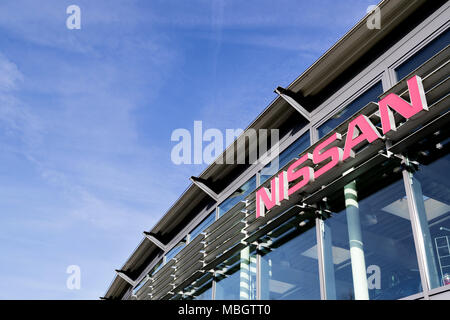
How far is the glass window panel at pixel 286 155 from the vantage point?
435 inches

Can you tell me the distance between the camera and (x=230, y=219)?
1223 centimetres

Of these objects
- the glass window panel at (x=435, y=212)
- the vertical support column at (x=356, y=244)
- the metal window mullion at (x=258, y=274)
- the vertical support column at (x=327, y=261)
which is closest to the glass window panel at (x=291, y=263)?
the metal window mullion at (x=258, y=274)

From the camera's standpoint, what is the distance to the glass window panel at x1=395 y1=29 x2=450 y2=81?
796 cm

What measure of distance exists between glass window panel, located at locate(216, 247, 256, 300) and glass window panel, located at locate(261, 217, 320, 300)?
1.63 feet

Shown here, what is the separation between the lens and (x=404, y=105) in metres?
7.62

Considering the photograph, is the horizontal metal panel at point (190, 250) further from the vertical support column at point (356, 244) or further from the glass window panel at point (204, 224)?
the vertical support column at point (356, 244)

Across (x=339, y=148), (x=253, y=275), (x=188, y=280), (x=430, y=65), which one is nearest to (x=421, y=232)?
(x=339, y=148)

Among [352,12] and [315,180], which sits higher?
[352,12]

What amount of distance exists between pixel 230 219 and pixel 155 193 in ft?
16.9

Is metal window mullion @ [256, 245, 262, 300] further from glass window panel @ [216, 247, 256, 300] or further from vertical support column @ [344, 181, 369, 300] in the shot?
vertical support column @ [344, 181, 369, 300]

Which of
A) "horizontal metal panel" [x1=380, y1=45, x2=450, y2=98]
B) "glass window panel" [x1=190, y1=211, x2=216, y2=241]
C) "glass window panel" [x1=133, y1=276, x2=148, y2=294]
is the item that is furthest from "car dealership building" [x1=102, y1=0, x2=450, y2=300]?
"glass window panel" [x1=133, y1=276, x2=148, y2=294]

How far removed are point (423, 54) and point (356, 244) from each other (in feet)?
11.9
